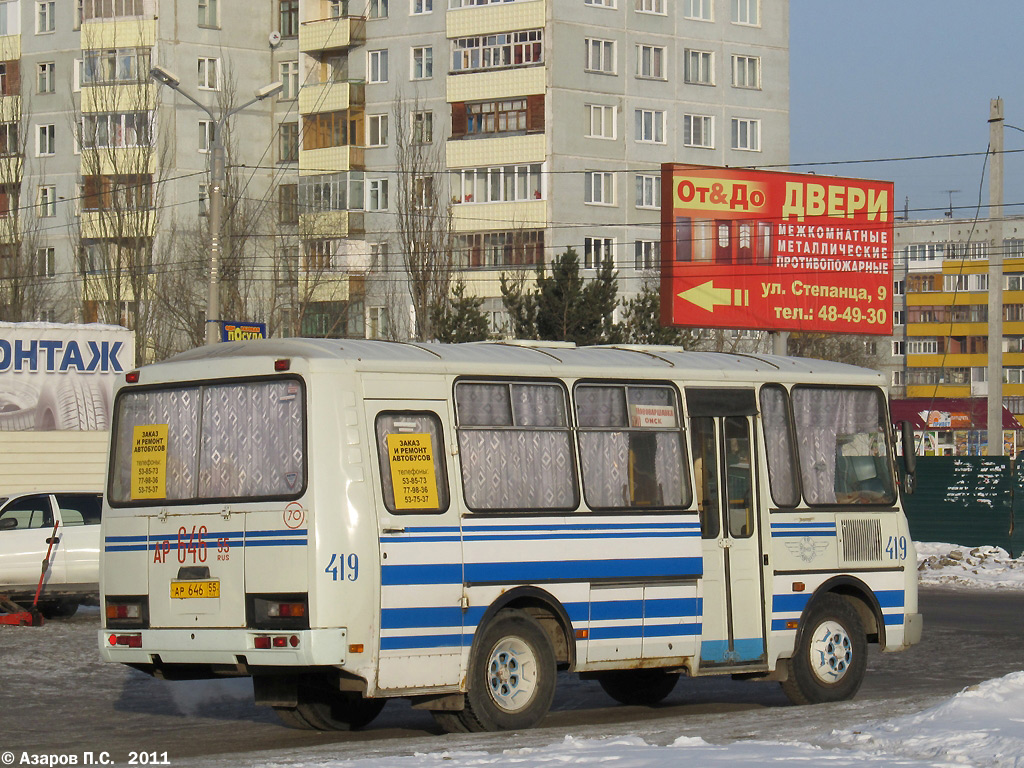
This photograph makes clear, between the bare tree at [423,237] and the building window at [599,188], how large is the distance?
222 inches

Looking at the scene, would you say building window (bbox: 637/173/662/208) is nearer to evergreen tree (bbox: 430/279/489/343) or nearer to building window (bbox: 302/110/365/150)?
building window (bbox: 302/110/365/150)

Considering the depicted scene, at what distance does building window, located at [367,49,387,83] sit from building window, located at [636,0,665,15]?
10.4m

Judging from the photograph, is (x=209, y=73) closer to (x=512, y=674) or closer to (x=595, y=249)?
(x=595, y=249)

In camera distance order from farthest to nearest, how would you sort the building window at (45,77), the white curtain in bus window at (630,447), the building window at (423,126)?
the building window at (45,77) < the building window at (423,126) < the white curtain in bus window at (630,447)

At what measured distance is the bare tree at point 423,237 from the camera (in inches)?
2298

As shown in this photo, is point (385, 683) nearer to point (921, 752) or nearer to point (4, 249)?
point (921, 752)

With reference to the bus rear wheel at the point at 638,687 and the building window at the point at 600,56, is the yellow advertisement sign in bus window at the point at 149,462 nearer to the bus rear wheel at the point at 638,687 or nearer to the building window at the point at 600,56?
the bus rear wheel at the point at 638,687

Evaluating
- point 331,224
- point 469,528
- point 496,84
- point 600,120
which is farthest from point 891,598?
point 331,224

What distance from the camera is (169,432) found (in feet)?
38.2

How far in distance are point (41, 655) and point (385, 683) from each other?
295 inches

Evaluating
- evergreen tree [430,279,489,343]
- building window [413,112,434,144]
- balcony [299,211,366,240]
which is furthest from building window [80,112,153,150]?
evergreen tree [430,279,489,343]

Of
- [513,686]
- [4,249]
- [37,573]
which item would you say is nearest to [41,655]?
[37,573]

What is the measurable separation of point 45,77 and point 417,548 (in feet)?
219

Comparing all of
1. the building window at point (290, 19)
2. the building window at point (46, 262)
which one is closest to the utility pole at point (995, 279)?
the building window at point (290, 19)
